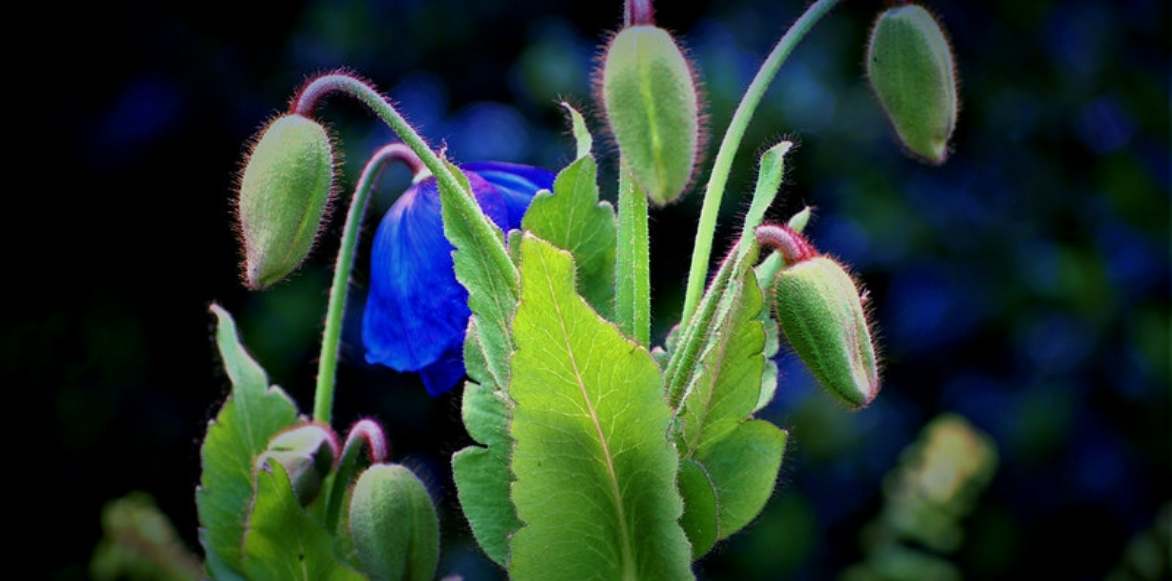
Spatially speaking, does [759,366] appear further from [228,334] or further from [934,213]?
[934,213]

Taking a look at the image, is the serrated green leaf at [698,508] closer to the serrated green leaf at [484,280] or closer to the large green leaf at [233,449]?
the serrated green leaf at [484,280]

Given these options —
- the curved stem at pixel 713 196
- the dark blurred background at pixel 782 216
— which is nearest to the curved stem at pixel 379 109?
the curved stem at pixel 713 196

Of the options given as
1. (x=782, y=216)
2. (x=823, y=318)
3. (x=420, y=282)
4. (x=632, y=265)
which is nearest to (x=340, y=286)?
(x=420, y=282)

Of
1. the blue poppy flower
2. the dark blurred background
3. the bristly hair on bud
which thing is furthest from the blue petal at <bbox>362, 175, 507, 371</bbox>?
the dark blurred background

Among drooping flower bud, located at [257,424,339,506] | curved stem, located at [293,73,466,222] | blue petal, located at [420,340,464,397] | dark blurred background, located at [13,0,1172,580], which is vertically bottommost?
dark blurred background, located at [13,0,1172,580]

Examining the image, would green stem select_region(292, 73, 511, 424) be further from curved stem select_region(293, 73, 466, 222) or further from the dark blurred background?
the dark blurred background

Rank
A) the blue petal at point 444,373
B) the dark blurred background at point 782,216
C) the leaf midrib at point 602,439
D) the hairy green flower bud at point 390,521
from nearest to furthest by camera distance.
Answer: the leaf midrib at point 602,439, the hairy green flower bud at point 390,521, the blue petal at point 444,373, the dark blurred background at point 782,216
